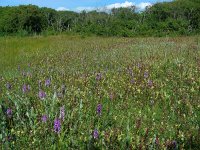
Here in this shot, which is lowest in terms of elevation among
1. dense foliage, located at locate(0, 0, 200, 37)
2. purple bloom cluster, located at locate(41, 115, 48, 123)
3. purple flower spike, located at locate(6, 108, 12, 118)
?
dense foliage, located at locate(0, 0, 200, 37)

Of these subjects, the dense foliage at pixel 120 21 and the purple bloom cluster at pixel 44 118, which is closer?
the purple bloom cluster at pixel 44 118

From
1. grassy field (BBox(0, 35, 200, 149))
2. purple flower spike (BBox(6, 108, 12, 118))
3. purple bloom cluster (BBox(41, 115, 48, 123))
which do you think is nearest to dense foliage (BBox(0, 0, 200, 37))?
grassy field (BBox(0, 35, 200, 149))

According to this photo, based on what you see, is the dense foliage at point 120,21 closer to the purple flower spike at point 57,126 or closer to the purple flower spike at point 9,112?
the purple flower spike at point 9,112

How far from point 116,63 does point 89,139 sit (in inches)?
253

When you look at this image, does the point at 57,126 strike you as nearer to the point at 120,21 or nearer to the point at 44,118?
the point at 44,118

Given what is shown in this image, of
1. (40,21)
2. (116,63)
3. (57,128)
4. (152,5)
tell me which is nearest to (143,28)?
(152,5)

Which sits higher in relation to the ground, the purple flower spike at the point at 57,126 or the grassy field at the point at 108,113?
the purple flower spike at the point at 57,126

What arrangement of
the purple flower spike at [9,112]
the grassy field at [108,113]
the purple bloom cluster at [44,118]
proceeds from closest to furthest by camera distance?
1. the grassy field at [108,113]
2. the purple bloom cluster at [44,118]
3. the purple flower spike at [9,112]

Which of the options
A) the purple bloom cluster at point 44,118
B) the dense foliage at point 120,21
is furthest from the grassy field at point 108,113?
the dense foliage at point 120,21

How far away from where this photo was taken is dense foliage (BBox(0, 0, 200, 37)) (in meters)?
43.8

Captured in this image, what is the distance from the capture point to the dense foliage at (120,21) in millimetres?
43844

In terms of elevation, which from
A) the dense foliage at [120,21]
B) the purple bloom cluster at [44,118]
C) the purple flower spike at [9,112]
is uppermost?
the purple bloom cluster at [44,118]

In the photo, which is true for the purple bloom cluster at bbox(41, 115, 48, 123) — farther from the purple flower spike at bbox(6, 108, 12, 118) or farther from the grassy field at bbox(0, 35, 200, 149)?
the purple flower spike at bbox(6, 108, 12, 118)

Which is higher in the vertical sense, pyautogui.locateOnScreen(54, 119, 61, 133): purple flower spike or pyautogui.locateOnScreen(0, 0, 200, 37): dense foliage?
pyautogui.locateOnScreen(54, 119, 61, 133): purple flower spike
